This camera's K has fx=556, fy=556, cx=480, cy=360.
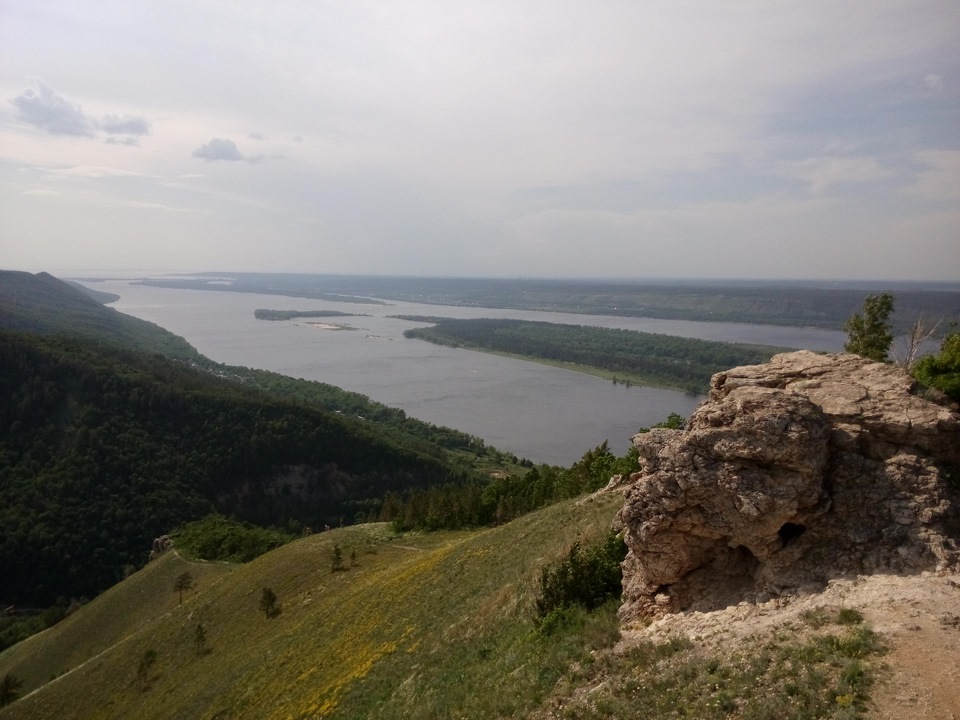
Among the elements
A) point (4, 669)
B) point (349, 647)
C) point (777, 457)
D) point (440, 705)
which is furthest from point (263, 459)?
point (777, 457)

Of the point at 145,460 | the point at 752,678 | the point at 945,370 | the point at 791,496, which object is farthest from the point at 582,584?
the point at 145,460

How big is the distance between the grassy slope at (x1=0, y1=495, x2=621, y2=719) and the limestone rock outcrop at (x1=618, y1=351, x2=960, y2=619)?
399 centimetres

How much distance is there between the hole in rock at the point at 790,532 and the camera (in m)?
12.7

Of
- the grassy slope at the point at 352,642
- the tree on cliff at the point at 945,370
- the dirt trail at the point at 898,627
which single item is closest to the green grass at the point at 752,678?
the dirt trail at the point at 898,627

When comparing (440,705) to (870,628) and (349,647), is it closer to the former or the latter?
(349,647)

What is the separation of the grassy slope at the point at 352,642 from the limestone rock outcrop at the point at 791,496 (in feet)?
13.1

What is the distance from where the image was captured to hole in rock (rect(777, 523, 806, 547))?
500 inches

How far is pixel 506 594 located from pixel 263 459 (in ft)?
302

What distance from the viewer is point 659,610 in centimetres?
1338

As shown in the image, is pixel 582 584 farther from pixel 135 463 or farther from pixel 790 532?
pixel 135 463

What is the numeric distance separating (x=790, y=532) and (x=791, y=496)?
4.95 ft

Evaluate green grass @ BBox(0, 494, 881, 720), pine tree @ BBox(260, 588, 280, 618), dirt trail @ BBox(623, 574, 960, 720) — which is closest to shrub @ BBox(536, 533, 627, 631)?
green grass @ BBox(0, 494, 881, 720)

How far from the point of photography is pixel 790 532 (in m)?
13.0

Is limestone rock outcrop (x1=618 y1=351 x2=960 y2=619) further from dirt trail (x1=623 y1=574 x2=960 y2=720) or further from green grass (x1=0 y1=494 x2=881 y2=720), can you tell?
green grass (x1=0 y1=494 x2=881 y2=720)
